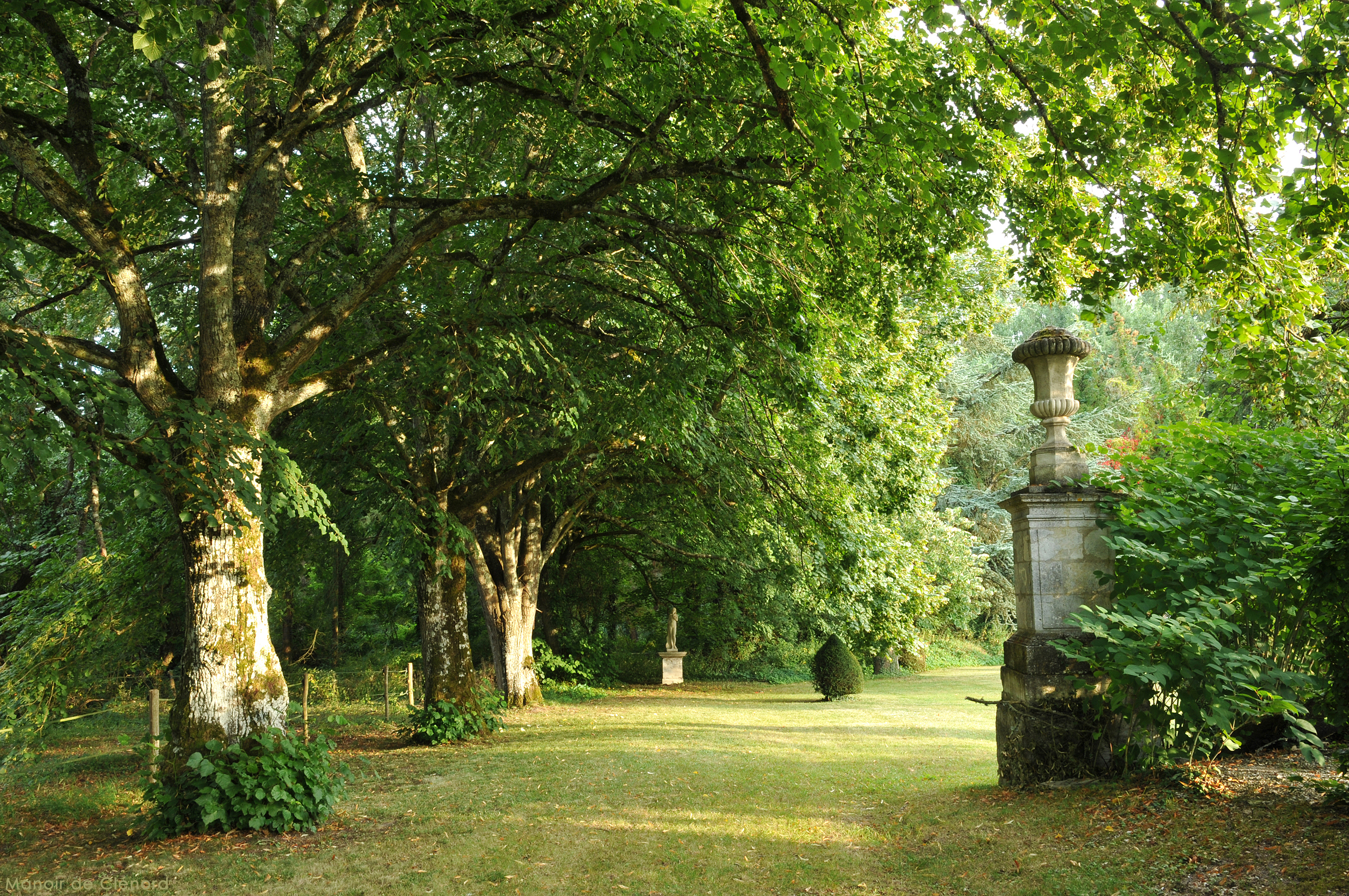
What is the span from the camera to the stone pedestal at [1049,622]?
290 inches

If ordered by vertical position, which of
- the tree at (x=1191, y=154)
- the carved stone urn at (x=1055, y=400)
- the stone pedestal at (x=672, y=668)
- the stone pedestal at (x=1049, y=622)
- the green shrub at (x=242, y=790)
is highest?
the tree at (x=1191, y=154)

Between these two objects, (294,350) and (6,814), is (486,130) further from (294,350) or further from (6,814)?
(6,814)

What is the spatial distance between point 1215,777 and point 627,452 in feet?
28.9

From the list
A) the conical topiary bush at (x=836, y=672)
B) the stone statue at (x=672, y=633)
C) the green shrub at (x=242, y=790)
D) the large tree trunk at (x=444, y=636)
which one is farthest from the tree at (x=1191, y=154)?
the stone statue at (x=672, y=633)

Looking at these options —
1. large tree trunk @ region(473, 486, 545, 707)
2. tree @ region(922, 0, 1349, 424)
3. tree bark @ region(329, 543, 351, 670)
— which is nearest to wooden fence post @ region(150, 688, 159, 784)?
large tree trunk @ region(473, 486, 545, 707)

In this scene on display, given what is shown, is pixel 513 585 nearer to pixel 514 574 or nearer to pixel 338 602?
pixel 514 574

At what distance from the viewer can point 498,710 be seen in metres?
14.0

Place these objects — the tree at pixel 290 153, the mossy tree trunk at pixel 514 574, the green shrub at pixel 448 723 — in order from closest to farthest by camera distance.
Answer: the tree at pixel 290 153 → the green shrub at pixel 448 723 → the mossy tree trunk at pixel 514 574

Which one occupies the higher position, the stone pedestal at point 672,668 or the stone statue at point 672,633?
the stone statue at point 672,633

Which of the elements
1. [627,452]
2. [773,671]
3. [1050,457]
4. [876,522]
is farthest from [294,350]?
[773,671]

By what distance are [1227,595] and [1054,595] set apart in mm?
1600

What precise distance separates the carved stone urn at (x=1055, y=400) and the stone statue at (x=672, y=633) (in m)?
18.0

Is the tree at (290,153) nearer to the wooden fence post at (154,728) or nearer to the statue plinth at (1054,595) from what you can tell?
the wooden fence post at (154,728)

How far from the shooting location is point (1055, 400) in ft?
26.3
